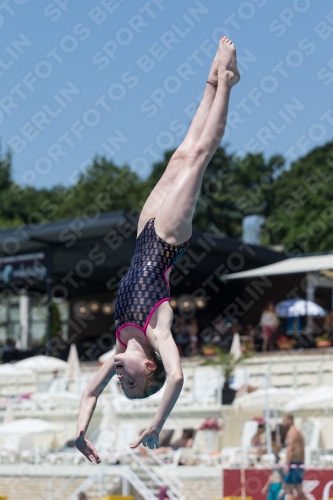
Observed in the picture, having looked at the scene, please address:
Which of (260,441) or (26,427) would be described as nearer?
(260,441)

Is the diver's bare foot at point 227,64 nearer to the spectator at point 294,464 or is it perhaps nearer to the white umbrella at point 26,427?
the spectator at point 294,464

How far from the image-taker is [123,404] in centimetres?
1844

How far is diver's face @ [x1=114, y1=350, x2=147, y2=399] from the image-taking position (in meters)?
5.51

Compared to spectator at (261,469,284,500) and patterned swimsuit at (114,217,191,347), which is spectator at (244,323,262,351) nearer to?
spectator at (261,469,284,500)

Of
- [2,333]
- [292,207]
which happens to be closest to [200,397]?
[2,333]

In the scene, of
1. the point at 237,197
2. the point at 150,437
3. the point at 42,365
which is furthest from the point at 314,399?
the point at 237,197

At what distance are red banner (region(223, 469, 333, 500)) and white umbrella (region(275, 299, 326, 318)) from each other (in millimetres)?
7361

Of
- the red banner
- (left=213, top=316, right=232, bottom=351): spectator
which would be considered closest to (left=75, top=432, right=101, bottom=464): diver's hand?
the red banner

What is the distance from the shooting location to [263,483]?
1346 cm

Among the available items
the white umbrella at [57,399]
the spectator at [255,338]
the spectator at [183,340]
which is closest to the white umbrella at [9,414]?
the white umbrella at [57,399]

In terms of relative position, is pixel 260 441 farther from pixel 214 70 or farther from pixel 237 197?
pixel 237 197

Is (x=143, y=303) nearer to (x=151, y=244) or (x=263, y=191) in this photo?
(x=151, y=244)

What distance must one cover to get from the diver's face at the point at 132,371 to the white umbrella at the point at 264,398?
1011 centimetres

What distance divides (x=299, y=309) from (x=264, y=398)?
18.8 ft
